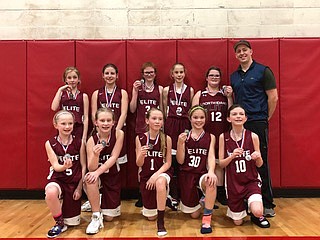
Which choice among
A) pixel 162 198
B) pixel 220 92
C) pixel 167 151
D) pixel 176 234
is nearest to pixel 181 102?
pixel 220 92

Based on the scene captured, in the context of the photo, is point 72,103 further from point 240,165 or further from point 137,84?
point 240,165

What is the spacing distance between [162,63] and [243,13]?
1.53m

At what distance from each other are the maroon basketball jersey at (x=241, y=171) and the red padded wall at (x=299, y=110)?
119 centimetres

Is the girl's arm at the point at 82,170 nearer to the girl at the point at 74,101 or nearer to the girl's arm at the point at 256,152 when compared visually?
the girl at the point at 74,101

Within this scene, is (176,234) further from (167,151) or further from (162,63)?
(162,63)

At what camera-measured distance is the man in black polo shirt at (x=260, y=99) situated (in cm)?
379

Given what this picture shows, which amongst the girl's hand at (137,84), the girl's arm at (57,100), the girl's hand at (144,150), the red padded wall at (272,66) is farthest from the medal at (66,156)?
the red padded wall at (272,66)

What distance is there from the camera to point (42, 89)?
4.62m

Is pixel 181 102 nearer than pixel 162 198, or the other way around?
pixel 162 198

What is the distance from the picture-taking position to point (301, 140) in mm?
4582

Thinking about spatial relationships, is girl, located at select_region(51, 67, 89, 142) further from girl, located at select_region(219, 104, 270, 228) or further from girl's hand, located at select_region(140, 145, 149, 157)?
girl, located at select_region(219, 104, 270, 228)

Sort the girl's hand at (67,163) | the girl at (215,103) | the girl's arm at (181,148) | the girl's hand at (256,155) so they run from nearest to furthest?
the girl's hand at (67,163), the girl's hand at (256,155), the girl's arm at (181,148), the girl at (215,103)

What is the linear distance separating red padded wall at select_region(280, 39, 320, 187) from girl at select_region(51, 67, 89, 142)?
2610 mm

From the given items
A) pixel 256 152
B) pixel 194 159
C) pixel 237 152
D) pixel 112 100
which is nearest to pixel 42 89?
pixel 112 100
